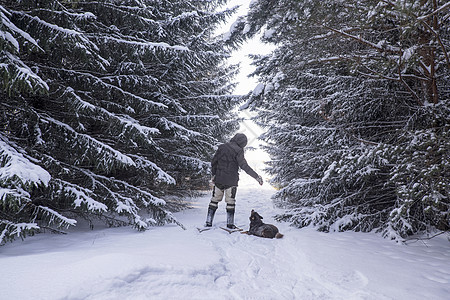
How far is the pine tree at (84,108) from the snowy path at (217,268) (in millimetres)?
796

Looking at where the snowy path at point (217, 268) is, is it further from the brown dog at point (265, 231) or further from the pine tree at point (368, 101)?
the pine tree at point (368, 101)

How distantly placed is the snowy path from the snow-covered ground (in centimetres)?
1

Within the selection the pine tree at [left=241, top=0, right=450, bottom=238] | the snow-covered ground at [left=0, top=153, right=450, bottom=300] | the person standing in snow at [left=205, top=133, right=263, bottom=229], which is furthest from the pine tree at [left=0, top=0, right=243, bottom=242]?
the pine tree at [left=241, top=0, right=450, bottom=238]

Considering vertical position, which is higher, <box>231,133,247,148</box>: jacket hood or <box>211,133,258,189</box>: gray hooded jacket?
<box>231,133,247,148</box>: jacket hood

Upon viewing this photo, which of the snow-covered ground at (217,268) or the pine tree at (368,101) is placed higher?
the pine tree at (368,101)

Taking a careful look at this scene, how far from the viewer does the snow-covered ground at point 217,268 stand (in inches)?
87.0

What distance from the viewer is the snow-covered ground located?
87.0 inches

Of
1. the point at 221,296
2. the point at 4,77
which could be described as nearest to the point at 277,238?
the point at 221,296

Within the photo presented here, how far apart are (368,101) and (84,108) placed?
6021mm

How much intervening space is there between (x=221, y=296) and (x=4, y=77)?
381cm

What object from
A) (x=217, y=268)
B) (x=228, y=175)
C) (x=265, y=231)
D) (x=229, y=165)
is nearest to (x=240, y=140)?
(x=229, y=165)

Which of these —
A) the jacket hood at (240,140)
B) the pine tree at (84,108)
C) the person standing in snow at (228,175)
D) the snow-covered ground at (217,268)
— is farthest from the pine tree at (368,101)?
the pine tree at (84,108)

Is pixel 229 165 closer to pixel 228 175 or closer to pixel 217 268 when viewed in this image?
pixel 228 175

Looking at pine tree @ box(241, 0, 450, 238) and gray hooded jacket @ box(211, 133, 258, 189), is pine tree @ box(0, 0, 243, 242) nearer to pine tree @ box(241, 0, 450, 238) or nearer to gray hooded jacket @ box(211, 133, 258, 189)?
gray hooded jacket @ box(211, 133, 258, 189)
